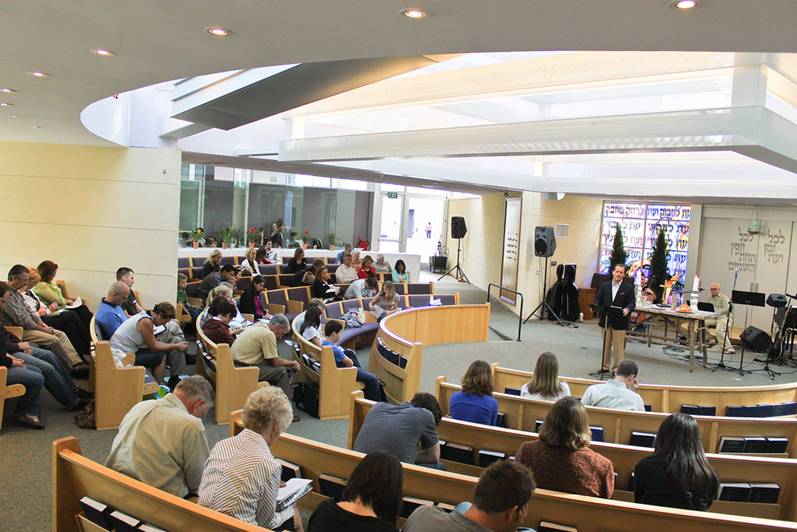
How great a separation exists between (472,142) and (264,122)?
5279 millimetres

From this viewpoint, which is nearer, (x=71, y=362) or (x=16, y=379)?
(x=16, y=379)

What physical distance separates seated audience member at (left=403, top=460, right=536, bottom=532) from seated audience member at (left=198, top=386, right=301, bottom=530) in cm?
77

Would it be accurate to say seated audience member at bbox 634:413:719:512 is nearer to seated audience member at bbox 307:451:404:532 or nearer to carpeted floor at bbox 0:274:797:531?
seated audience member at bbox 307:451:404:532

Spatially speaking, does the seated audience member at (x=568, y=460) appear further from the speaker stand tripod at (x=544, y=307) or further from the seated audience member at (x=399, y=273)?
the speaker stand tripod at (x=544, y=307)

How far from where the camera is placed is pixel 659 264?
1619 centimetres

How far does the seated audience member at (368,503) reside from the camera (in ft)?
7.86

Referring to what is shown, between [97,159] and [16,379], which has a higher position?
[97,159]

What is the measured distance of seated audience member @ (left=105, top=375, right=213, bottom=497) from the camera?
3.20 meters

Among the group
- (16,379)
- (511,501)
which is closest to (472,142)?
(16,379)

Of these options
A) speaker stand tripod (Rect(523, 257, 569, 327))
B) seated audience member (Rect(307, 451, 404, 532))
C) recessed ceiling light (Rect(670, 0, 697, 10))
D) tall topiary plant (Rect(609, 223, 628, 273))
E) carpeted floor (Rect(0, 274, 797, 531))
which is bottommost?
carpeted floor (Rect(0, 274, 797, 531))

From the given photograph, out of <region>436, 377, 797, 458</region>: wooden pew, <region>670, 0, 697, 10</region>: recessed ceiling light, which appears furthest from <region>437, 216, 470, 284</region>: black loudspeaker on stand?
<region>670, 0, 697, 10</region>: recessed ceiling light

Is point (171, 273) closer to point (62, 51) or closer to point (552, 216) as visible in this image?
point (62, 51)

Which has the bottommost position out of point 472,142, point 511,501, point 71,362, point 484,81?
point 71,362

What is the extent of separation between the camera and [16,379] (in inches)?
212
